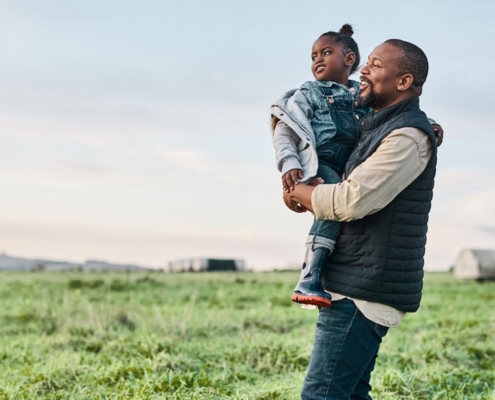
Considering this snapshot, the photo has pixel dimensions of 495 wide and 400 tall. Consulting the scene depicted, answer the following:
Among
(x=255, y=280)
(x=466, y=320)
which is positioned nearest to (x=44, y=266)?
(x=255, y=280)

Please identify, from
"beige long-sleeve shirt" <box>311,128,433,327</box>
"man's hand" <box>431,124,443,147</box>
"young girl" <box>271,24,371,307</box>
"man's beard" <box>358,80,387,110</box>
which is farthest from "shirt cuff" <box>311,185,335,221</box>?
"man's hand" <box>431,124,443,147</box>

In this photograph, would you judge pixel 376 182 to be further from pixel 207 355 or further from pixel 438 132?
pixel 207 355

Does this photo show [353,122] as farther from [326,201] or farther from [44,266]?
[44,266]

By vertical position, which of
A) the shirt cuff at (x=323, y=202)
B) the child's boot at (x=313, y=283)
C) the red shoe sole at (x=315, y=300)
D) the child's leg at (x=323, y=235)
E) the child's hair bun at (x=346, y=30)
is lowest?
the red shoe sole at (x=315, y=300)

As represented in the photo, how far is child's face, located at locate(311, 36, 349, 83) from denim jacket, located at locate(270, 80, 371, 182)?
8 cm

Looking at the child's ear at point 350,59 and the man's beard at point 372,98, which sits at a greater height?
the child's ear at point 350,59

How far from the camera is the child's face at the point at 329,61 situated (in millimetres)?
3525

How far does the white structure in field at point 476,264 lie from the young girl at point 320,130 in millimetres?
18950

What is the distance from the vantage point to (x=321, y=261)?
297cm

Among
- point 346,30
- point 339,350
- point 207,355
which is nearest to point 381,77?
point 346,30

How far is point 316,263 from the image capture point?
2.96m

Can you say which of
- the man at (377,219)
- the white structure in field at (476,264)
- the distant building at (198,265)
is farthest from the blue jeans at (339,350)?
the distant building at (198,265)

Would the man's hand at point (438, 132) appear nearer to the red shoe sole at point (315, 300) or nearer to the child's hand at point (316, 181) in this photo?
the child's hand at point (316, 181)

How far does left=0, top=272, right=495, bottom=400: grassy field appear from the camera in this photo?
516 cm
